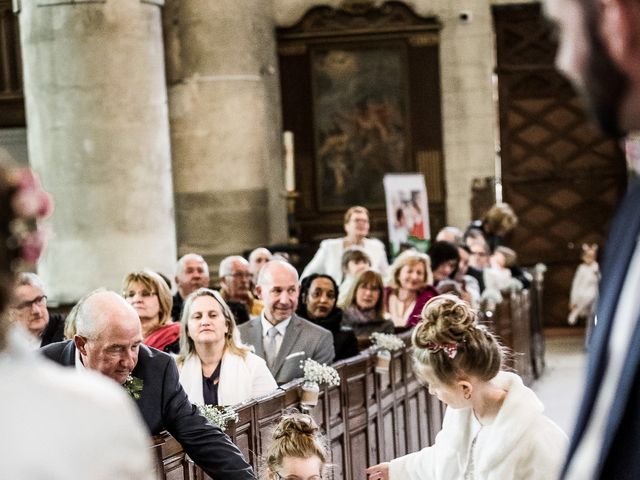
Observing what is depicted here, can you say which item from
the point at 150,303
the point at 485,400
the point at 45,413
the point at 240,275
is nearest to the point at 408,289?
the point at 240,275

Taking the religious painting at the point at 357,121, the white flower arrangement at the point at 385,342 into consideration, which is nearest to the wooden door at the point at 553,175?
the religious painting at the point at 357,121

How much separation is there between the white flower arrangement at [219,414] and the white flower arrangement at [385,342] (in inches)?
113

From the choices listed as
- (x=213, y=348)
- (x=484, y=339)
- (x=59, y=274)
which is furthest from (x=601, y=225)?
(x=484, y=339)

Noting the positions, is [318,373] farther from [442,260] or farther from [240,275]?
[442,260]

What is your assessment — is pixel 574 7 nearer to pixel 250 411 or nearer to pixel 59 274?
pixel 250 411

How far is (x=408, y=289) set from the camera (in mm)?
→ 10039

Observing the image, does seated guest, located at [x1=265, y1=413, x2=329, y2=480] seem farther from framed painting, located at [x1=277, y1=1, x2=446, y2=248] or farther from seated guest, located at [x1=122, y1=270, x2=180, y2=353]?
framed painting, located at [x1=277, y1=1, x2=446, y2=248]

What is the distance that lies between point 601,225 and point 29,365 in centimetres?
1917

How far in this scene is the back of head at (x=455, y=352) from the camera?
4.24 metres

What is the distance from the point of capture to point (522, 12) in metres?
19.7

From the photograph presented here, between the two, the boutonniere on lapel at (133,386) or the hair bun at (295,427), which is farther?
the hair bun at (295,427)

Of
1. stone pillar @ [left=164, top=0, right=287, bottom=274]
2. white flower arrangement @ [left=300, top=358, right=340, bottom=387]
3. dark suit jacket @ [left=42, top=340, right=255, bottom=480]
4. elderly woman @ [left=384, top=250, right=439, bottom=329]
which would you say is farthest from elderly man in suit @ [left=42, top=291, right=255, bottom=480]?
stone pillar @ [left=164, top=0, right=287, bottom=274]

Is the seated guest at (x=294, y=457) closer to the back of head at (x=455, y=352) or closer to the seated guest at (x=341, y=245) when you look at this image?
the back of head at (x=455, y=352)

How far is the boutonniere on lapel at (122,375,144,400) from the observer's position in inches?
200
